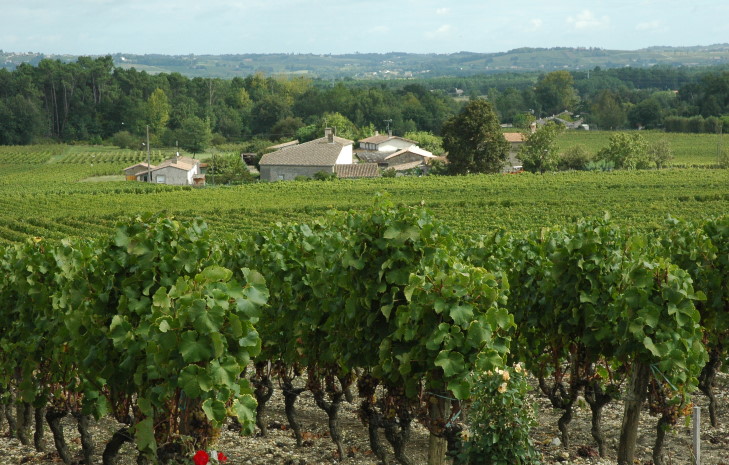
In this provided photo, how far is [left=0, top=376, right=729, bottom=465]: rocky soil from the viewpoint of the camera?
10.6m

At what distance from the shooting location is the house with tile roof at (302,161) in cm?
7681

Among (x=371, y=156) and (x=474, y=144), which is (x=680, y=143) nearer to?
(x=371, y=156)

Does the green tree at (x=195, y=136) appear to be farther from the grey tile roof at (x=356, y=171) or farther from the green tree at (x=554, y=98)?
the green tree at (x=554, y=98)

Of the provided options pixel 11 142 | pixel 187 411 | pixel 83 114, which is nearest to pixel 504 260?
pixel 187 411

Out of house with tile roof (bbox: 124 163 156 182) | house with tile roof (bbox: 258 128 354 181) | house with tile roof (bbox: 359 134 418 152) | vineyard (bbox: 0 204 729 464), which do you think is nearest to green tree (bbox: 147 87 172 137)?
house with tile roof (bbox: 359 134 418 152)

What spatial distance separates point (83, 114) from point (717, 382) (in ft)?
429

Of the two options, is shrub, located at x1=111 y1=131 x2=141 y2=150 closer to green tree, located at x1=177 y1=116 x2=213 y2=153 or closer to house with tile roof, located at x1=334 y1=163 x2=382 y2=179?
green tree, located at x1=177 y1=116 x2=213 y2=153

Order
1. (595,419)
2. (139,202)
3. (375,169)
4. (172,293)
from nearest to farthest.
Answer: (172,293) → (595,419) → (139,202) → (375,169)

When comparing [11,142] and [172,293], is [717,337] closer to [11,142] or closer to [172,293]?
[172,293]

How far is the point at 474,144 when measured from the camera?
71.1m

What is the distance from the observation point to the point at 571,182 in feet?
199

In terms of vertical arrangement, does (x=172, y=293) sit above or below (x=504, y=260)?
above

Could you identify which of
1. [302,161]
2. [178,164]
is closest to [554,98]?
[302,161]

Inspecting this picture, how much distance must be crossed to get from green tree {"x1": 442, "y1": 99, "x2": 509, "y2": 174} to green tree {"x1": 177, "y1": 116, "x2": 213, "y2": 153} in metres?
50.0
